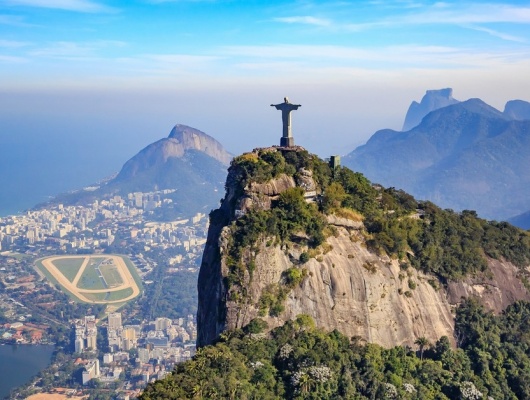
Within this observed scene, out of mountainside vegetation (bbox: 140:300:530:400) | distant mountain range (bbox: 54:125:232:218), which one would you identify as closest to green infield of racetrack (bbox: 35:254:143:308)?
distant mountain range (bbox: 54:125:232:218)

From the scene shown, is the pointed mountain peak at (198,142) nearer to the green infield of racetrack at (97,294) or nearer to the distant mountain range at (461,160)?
the distant mountain range at (461,160)

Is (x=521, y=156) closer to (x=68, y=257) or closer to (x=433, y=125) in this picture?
(x=433, y=125)

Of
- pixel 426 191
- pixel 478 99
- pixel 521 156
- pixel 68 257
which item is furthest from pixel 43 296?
pixel 478 99

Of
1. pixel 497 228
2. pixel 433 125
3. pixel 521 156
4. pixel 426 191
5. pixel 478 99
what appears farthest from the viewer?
pixel 478 99

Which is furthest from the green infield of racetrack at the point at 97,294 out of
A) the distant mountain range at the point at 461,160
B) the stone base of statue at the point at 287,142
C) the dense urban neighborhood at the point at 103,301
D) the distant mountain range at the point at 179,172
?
the distant mountain range at the point at 461,160

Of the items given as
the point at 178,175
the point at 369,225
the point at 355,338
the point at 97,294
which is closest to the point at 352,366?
the point at 355,338

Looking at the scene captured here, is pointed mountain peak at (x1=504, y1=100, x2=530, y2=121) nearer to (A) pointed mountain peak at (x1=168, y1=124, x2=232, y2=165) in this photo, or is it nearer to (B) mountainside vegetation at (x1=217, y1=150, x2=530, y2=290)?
(A) pointed mountain peak at (x1=168, y1=124, x2=232, y2=165)

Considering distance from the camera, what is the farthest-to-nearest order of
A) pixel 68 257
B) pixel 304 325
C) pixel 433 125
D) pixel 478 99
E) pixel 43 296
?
pixel 478 99
pixel 433 125
pixel 68 257
pixel 43 296
pixel 304 325
